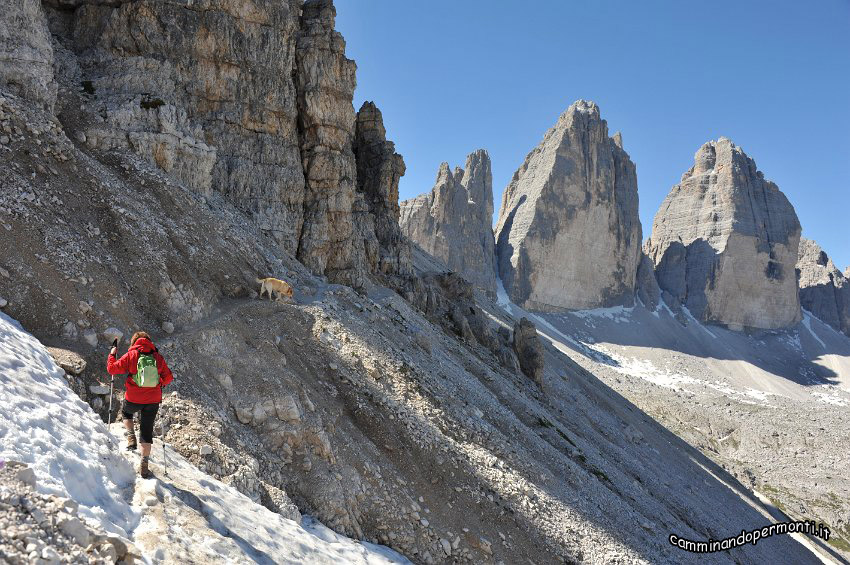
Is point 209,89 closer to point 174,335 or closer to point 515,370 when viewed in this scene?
point 174,335

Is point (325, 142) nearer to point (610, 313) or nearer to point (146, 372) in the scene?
point (146, 372)

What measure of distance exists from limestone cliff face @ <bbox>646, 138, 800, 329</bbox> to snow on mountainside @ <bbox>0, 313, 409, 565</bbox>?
13656 cm

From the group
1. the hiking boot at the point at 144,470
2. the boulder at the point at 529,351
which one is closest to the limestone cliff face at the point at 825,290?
the boulder at the point at 529,351

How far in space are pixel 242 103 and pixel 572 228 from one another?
10045 centimetres

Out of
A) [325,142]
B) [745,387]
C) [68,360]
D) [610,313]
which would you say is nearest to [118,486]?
[68,360]

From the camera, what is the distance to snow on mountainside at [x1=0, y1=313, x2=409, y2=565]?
8.41 m

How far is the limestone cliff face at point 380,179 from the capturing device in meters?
47.7

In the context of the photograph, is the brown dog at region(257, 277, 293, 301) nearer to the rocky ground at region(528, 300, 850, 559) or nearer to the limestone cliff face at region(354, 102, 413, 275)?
the limestone cliff face at region(354, 102, 413, 275)

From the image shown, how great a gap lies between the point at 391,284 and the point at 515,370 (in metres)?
12.1

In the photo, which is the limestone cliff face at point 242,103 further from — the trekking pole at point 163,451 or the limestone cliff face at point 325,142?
the trekking pole at point 163,451

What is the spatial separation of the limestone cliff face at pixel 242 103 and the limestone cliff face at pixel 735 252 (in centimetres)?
11326

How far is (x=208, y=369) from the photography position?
17.0 meters

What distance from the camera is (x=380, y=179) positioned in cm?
4909

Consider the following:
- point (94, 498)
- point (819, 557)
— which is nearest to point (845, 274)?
point (819, 557)
